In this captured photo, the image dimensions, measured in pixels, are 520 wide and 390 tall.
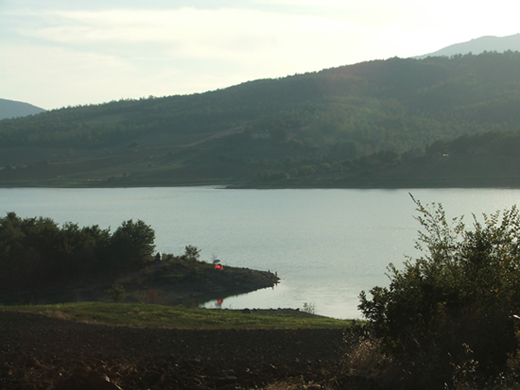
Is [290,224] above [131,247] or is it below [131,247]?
below

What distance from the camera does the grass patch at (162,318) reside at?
13945 mm

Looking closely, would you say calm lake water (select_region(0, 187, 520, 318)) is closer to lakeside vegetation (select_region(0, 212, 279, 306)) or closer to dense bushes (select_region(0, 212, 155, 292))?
lakeside vegetation (select_region(0, 212, 279, 306))

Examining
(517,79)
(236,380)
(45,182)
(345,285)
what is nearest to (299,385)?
(236,380)

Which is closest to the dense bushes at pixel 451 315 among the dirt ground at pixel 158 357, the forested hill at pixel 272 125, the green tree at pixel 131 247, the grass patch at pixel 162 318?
the dirt ground at pixel 158 357

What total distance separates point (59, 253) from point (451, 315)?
2324 centimetres

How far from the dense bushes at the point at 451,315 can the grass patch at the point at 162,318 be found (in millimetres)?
6886

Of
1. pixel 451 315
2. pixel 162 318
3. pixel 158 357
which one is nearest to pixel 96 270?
pixel 162 318

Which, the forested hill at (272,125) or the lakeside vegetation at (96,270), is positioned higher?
the forested hill at (272,125)

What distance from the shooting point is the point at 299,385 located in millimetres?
6828

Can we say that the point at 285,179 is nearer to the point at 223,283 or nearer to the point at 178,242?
the point at 178,242

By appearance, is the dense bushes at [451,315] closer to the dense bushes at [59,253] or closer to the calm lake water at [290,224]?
the calm lake water at [290,224]

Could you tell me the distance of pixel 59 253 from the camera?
27.1m

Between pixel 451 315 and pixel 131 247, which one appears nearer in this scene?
pixel 451 315

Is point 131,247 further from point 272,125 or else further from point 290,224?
point 272,125
